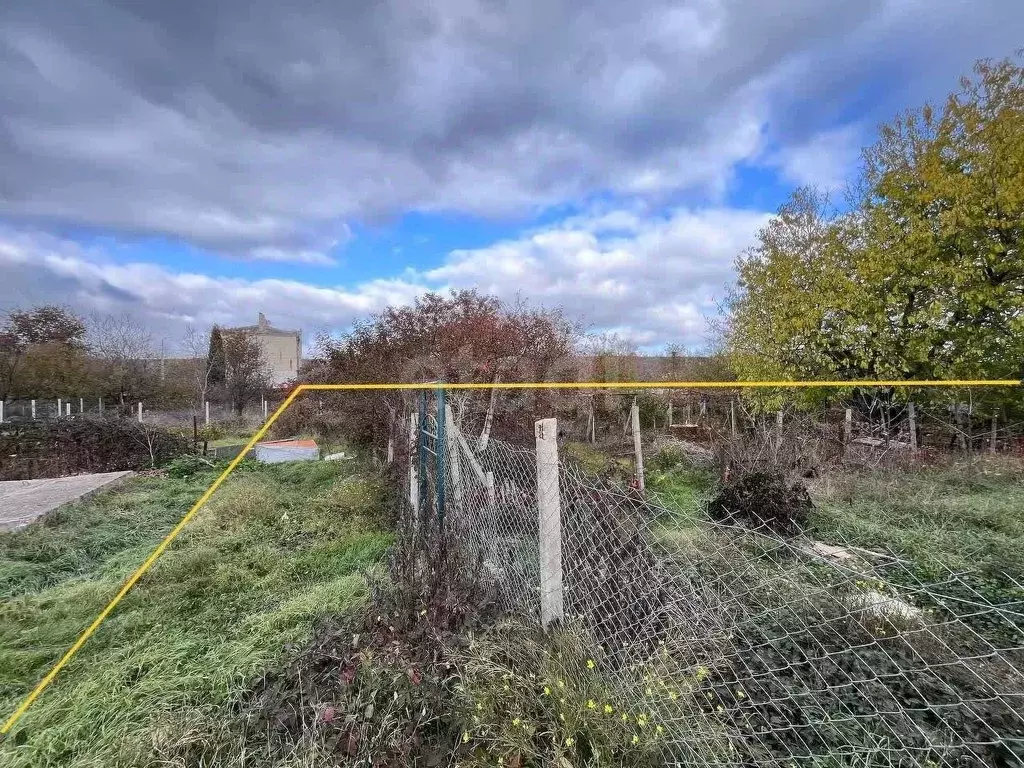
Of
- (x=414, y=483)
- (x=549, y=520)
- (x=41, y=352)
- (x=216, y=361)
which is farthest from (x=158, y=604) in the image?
(x=216, y=361)

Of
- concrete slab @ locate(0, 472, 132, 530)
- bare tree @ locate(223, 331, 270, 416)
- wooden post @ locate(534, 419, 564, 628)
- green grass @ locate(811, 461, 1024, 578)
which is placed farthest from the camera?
bare tree @ locate(223, 331, 270, 416)

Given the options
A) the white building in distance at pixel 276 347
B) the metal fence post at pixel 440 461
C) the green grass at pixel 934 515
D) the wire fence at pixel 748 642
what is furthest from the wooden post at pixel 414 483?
the white building in distance at pixel 276 347

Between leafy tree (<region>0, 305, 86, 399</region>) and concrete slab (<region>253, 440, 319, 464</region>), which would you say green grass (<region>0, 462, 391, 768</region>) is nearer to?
concrete slab (<region>253, 440, 319, 464</region>)

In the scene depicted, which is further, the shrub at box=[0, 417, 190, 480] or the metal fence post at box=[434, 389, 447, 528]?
the shrub at box=[0, 417, 190, 480]

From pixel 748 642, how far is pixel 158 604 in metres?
3.58

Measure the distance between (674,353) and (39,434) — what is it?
15.1m

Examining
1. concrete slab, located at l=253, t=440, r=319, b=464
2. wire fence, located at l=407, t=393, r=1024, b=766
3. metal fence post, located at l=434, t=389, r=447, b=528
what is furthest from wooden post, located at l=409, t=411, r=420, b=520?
concrete slab, located at l=253, t=440, r=319, b=464

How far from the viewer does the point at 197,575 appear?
390cm

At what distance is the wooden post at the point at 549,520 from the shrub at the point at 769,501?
3156 millimetres

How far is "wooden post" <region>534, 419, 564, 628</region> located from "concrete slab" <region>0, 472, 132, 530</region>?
626 cm

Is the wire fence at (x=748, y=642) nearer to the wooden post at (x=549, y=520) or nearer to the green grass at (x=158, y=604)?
the wooden post at (x=549, y=520)

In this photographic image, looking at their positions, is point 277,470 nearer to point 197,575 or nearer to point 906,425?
point 197,575

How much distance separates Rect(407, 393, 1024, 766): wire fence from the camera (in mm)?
1623

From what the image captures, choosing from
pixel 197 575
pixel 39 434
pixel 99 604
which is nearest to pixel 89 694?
pixel 99 604
